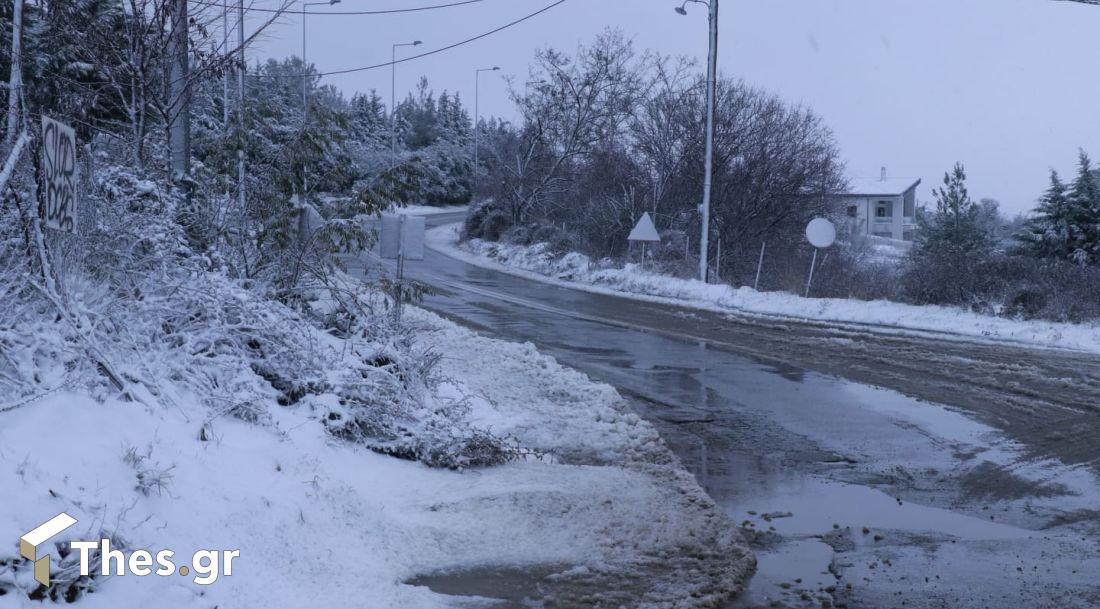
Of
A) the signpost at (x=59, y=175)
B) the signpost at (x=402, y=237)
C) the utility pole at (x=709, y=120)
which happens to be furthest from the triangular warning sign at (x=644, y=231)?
the signpost at (x=59, y=175)

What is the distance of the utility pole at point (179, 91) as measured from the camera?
9.76 meters

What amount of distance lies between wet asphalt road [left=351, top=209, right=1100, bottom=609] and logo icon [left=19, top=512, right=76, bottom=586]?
3.23 meters

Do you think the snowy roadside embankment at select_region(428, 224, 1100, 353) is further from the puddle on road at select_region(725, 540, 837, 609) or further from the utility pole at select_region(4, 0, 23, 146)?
the utility pole at select_region(4, 0, 23, 146)

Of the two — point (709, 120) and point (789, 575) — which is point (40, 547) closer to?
point (789, 575)

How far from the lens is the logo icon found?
3.72 metres

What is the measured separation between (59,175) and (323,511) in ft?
7.72

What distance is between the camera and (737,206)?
29578 millimetres

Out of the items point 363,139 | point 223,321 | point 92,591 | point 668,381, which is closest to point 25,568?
point 92,591

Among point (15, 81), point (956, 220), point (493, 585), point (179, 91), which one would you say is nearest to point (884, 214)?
point (956, 220)

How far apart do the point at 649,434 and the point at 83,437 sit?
4851 mm

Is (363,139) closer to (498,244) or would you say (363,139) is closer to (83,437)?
(498,244)

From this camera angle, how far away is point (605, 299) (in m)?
23.2

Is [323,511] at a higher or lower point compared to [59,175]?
lower

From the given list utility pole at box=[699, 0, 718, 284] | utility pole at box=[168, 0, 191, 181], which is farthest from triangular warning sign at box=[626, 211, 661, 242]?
utility pole at box=[168, 0, 191, 181]
